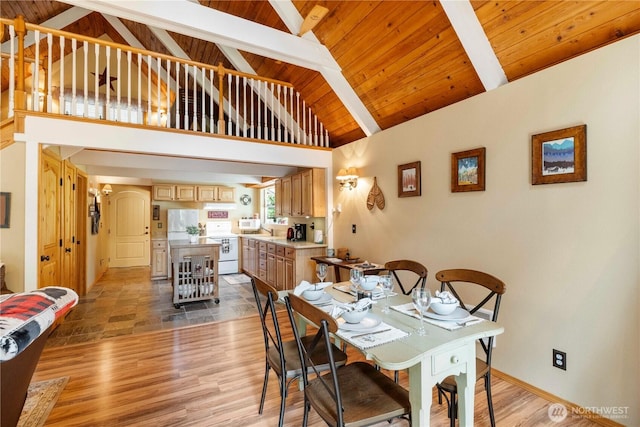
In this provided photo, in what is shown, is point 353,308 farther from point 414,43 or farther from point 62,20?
point 62,20

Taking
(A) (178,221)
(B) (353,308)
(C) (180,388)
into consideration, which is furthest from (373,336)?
(A) (178,221)

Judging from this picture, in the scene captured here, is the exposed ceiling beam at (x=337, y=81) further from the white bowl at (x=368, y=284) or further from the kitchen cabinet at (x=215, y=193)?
the kitchen cabinet at (x=215, y=193)

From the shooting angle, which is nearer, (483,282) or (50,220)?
(483,282)

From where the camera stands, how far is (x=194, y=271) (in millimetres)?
4703

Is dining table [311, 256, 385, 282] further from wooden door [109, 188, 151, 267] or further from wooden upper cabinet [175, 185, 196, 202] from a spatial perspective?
wooden door [109, 188, 151, 267]

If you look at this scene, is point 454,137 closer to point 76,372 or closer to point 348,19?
point 348,19

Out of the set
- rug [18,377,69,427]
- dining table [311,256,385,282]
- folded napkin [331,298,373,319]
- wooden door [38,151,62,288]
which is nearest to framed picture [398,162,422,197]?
dining table [311,256,385,282]

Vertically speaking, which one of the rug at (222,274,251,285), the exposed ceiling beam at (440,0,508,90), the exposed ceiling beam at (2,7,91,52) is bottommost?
the rug at (222,274,251,285)

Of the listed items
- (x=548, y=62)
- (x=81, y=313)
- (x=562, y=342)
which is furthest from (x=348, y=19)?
(x=81, y=313)

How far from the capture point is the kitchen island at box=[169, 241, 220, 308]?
15.0 feet

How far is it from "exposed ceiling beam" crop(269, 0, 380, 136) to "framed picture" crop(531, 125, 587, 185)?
2026mm

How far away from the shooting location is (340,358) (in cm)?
197

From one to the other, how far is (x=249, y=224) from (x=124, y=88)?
13.9 feet

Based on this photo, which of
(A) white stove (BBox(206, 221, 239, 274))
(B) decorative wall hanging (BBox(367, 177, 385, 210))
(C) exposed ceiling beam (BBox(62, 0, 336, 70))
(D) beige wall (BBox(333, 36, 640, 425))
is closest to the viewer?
(D) beige wall (BBox(333, 36, 640, 425))
